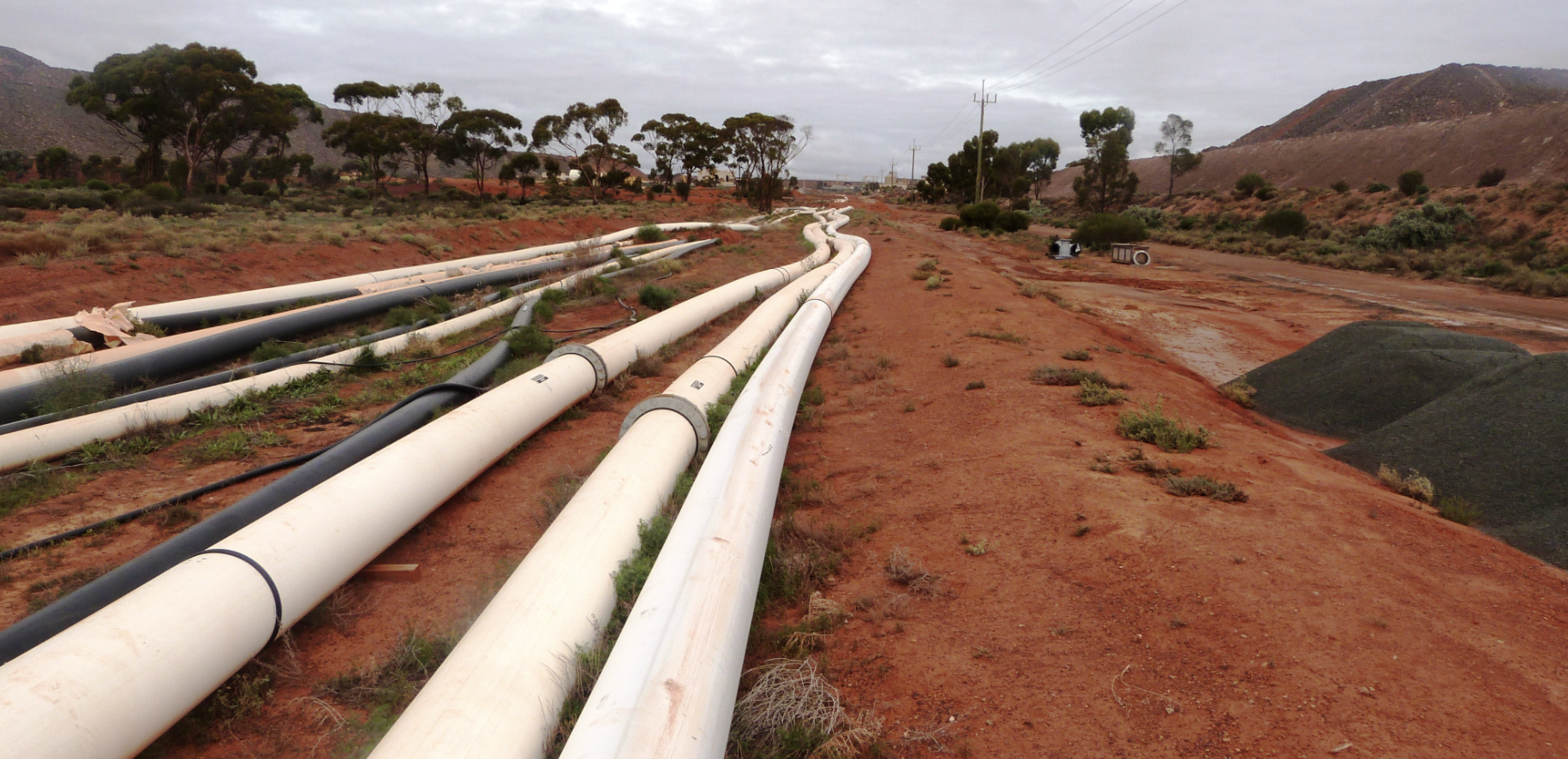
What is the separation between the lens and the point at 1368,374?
27.5 feet

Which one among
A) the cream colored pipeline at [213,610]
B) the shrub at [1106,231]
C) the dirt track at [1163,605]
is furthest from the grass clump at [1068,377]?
the shrub at [1106,231]

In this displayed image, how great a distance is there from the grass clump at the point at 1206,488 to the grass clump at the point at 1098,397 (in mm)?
2134

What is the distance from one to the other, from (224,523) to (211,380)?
4.86 metres

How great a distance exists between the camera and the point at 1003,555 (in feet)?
14.8

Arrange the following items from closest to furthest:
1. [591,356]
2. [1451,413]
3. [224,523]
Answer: [224,523]
[1451,413]
[591,356]

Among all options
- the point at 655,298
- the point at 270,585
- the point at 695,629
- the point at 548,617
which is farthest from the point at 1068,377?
the point at 655,298

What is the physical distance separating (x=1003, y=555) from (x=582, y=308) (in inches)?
417

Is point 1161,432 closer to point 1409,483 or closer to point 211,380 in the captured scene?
point 1409,483

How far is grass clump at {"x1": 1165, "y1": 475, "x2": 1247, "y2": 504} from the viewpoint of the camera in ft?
16.3

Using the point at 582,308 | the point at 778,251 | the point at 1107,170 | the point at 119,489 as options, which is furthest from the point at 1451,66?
the point at 119,489

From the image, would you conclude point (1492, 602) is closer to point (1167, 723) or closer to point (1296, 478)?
point (1296, 478)

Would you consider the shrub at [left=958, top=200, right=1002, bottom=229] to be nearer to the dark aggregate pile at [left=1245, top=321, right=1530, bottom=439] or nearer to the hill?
the dark aggregate pile at [left=1245, top=321, right=1530, bottom=439]

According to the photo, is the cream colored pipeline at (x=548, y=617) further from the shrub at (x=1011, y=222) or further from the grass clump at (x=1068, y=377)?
the shrub at (x=1011, y=222)

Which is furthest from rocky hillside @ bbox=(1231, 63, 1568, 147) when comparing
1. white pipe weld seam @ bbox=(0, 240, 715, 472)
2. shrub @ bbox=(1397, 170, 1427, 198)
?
white pipe weld seam @ bbox=(0, 240, 715, 472)
